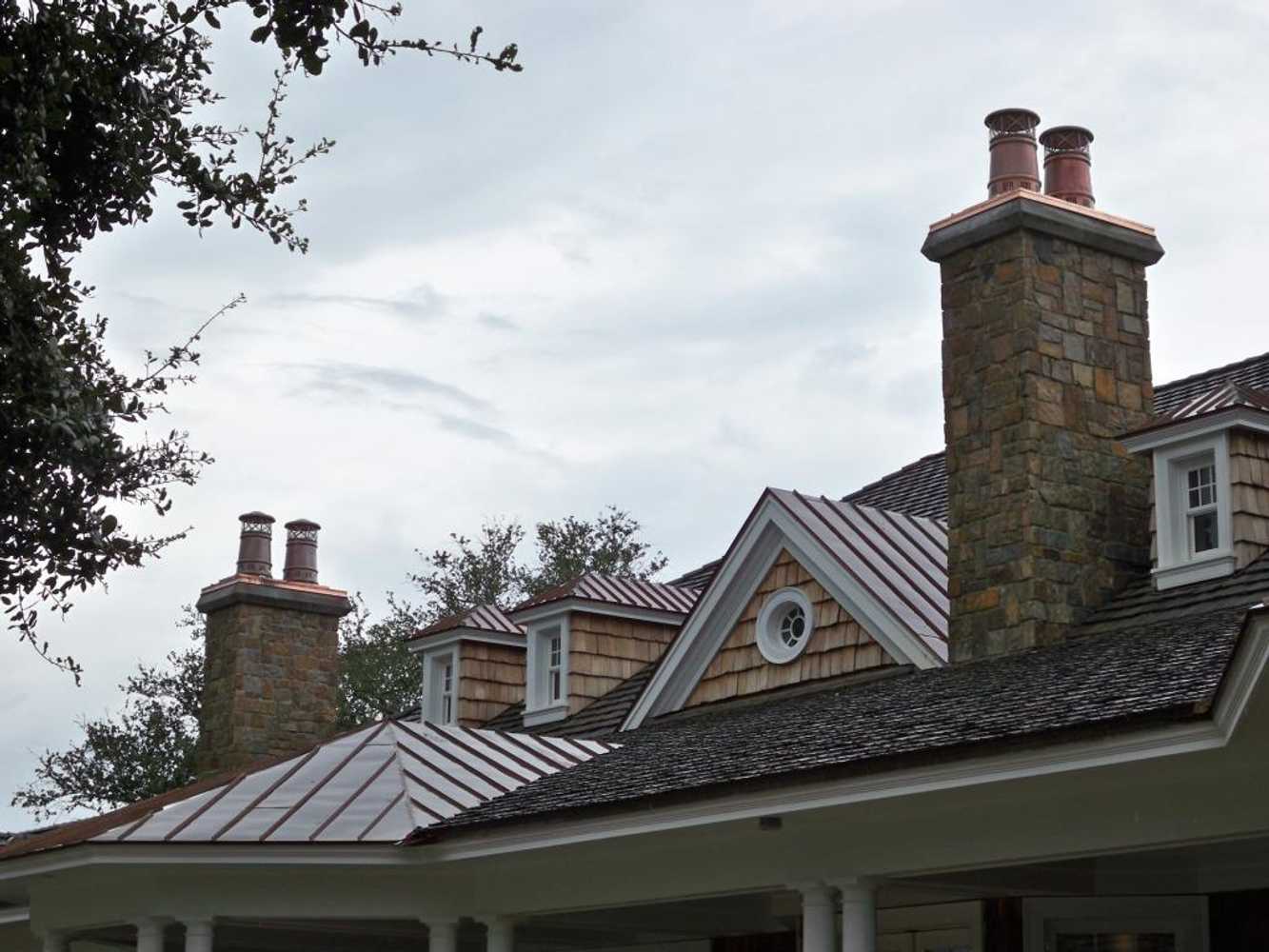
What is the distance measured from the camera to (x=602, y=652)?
67.7 feet

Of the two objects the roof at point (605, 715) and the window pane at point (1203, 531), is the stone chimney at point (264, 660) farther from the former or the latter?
the window pane at point (1203, 531)

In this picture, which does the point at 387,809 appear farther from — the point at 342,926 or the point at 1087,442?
the point at 1087,442

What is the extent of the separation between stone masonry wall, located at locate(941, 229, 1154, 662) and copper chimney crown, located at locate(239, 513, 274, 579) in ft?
37.2

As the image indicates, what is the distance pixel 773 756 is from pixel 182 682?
1131 inches

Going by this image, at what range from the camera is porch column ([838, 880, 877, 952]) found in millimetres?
11391

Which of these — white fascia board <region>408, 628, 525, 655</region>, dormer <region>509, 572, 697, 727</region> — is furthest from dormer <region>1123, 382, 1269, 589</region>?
white fascia board <region>408, 628, 525, 655</region>

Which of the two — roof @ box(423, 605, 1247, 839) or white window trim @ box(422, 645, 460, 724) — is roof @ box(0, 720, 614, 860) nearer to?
roof @ box(423, 605, 1247, 839)

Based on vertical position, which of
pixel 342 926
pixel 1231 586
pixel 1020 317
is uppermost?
pixel 1020 317

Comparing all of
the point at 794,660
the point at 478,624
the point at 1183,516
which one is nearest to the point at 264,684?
the point at 478,624

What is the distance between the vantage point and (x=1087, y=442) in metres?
14.9

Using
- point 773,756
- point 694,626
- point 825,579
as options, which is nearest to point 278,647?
point 694,626

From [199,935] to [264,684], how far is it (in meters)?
9.72

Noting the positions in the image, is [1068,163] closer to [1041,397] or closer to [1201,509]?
[1041,397]

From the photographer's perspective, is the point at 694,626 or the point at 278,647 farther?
the point at 278,647
